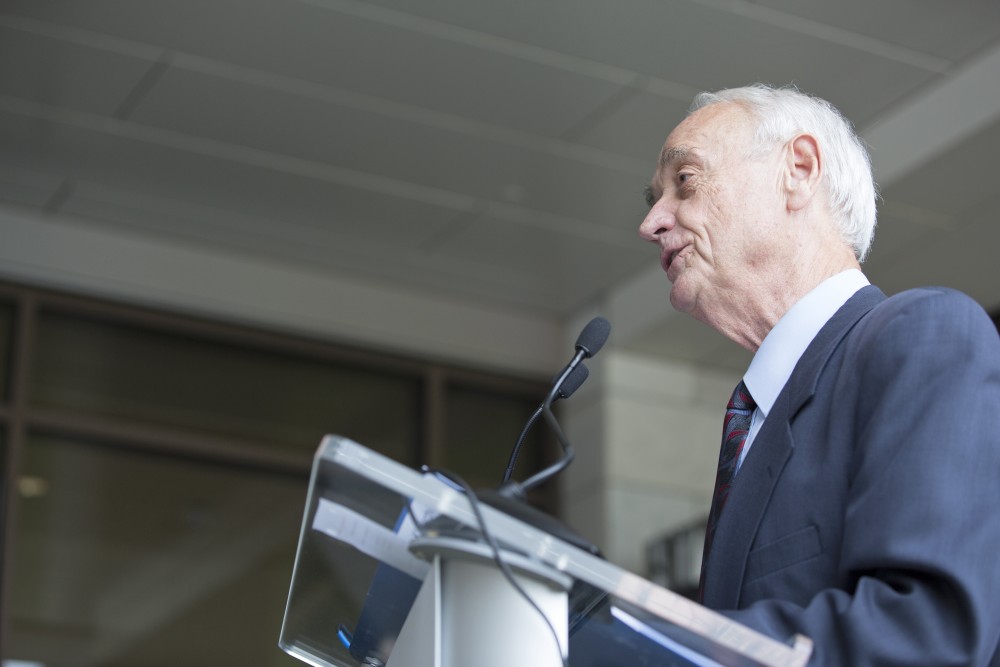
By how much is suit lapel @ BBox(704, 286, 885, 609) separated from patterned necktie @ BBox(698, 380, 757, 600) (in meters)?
0.03

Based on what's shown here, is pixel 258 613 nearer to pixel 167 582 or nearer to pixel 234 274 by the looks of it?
pixel 167 582

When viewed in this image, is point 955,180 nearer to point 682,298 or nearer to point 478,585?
point 682,298

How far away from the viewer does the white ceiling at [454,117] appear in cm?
456

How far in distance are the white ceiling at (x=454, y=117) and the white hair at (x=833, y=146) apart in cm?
258

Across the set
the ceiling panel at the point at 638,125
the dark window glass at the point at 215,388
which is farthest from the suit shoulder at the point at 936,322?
the dark window glass at the point at 215,388

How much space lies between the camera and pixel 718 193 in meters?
1.85

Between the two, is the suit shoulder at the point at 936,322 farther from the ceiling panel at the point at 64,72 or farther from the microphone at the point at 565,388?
the ceiling panel at the point at 64,72

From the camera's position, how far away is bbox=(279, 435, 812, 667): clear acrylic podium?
3.64ft

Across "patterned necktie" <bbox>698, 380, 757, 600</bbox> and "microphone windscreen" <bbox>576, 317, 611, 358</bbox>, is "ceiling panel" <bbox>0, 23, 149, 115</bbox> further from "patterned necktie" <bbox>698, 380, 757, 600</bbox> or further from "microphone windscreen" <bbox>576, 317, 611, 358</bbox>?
"patterned necktie" <bbox>698, 380, 757, 600</bbox>

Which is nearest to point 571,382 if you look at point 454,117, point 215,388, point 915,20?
point 915,20

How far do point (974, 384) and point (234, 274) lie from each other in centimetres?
521

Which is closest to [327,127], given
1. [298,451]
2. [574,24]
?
[574,24]

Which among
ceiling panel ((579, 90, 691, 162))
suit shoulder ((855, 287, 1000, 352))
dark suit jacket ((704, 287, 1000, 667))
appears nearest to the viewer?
dark suit jacket ((704, 287, 1000, 667))

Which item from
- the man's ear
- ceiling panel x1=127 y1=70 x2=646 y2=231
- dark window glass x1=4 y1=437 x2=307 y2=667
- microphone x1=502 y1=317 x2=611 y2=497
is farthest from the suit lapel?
dark window glass x1=4 y1=437 x2=307 y2=667
